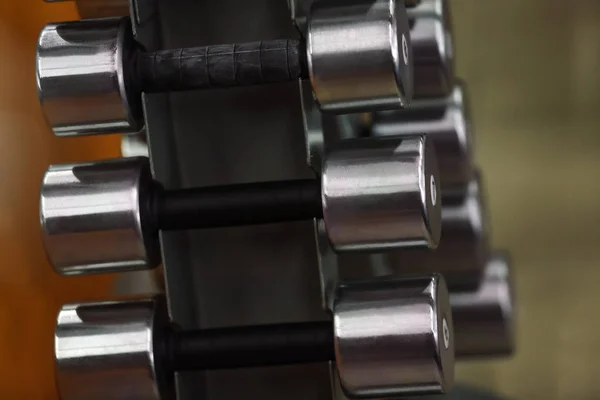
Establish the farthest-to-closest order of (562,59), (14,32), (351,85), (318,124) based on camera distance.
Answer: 1. (562,59)
2. (14,32)
3. (318,124)
4. (351,85)

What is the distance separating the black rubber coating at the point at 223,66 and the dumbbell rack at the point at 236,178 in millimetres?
81

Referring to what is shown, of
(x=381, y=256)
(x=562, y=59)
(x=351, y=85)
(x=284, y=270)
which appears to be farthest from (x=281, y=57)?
(x=562, y=59)

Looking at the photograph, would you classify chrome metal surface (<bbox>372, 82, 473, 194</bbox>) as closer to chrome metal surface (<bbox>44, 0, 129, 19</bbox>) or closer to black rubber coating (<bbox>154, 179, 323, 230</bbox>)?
A: black rubber coating (<bbox>154, 179, 323, 230</bbox>)

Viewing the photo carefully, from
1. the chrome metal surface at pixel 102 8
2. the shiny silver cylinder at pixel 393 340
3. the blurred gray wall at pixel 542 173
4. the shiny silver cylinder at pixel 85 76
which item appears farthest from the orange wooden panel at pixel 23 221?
the blurred gray wall at pixel 542 173

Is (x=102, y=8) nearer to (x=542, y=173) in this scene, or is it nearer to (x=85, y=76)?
(x=85, y=76)

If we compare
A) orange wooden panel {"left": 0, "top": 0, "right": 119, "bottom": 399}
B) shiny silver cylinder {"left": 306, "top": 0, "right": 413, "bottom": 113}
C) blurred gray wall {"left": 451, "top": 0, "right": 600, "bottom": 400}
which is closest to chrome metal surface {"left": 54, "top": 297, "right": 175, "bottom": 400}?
orange wooden panel {"left": 0, "top": 0, "right": 119, "bottom": 399}

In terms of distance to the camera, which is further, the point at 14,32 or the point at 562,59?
the point at 562,59

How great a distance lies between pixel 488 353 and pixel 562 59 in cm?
81

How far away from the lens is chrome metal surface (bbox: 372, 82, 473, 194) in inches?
36.5

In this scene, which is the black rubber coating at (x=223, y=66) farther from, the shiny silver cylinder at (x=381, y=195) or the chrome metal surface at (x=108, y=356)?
the chrome metal surface at (x=108, y=356)

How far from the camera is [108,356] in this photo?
0.81m

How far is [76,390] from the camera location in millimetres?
818

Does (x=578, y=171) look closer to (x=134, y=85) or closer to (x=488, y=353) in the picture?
(x=488, y=353)

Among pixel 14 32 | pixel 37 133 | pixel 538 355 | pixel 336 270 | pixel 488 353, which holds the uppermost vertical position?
pixel 14 32
